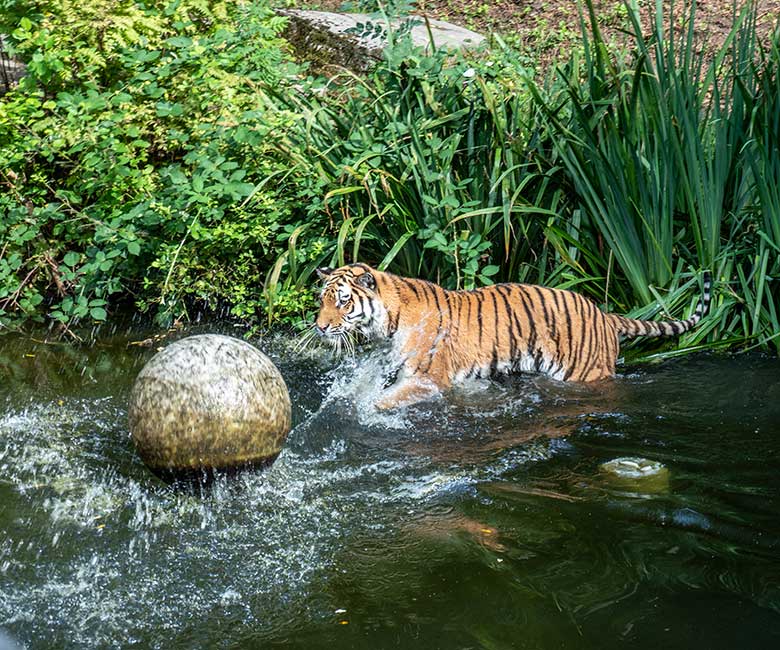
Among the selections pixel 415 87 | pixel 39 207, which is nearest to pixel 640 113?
pixel 415 87

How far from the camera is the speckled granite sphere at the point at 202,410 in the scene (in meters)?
4.58

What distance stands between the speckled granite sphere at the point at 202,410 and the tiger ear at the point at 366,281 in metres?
1.58

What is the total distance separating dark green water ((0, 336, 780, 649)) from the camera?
146 inches

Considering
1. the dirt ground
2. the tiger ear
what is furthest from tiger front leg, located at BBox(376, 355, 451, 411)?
the dirt ground

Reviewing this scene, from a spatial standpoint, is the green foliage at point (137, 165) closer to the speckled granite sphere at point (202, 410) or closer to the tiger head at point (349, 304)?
the tiger head at point (349, 304)

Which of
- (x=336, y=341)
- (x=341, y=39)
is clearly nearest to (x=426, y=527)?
(x=336, y=341)

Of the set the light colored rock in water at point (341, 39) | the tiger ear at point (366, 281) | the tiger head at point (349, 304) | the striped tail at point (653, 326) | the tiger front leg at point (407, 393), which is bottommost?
the tiger front leg at point (407, 393)

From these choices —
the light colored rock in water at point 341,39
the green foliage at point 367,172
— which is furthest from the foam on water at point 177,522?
the light colored rock in water at point 341,39

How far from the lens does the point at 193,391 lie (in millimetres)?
4582

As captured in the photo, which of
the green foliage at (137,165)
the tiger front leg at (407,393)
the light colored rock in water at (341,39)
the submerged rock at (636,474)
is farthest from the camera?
the light colored rock in water at (341,39)

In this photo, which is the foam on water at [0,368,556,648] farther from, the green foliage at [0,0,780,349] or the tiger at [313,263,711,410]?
the green foliage at [0,0,780,349]

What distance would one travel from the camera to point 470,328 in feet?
21.1

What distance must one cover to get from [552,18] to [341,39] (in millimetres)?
3630

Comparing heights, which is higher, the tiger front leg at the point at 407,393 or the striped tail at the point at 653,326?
the striped tail at the point at 653,326
